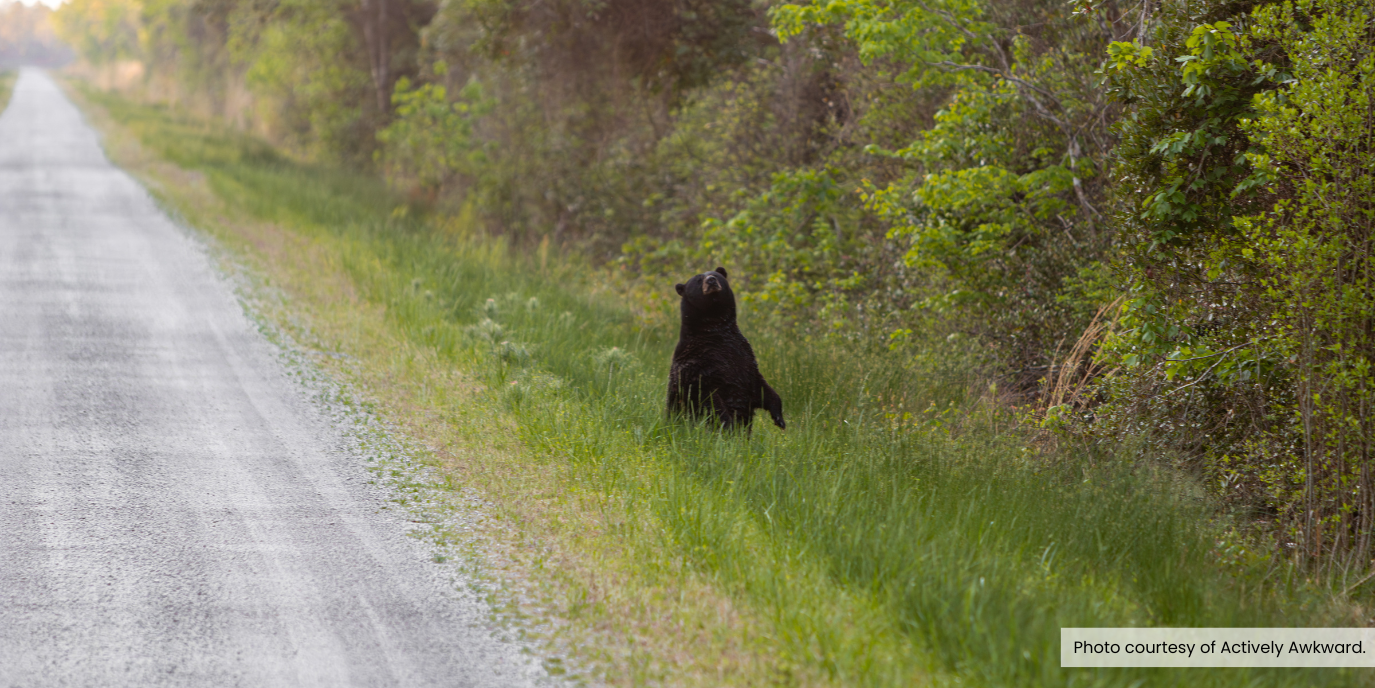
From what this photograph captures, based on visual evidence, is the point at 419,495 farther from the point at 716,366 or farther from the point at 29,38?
the point at 29,38

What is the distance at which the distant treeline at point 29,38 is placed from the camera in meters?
115

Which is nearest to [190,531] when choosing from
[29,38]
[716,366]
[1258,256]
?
[716,366]

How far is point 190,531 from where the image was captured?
4.68 meters

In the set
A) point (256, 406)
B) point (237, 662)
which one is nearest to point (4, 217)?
point (256, 406)

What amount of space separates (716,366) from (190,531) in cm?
299

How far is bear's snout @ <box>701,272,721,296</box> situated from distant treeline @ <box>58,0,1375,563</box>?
249 cm

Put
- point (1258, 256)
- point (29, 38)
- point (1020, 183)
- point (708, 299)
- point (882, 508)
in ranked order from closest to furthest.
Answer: point (882, 508)
point (1258, 256)
point (708, 299)
point (1020, 183)
point (29, 38)

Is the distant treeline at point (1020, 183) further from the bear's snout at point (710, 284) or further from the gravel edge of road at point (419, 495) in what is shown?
the gravel edge of road at point (419, 495)

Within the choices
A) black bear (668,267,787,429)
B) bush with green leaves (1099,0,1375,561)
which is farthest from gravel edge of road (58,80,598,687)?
bush with green leaves (1099,0,1375,561)

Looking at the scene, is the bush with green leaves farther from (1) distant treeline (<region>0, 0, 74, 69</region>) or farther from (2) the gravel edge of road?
(1) distant treeline (<region>0, 0, 74, 69</region>)

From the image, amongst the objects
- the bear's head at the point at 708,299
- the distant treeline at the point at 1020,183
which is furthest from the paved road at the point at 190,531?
the distant treeline at the point at 1020,183

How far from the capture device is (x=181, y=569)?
426 cm

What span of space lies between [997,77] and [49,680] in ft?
29.4

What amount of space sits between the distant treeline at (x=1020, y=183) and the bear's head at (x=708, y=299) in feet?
7.84
